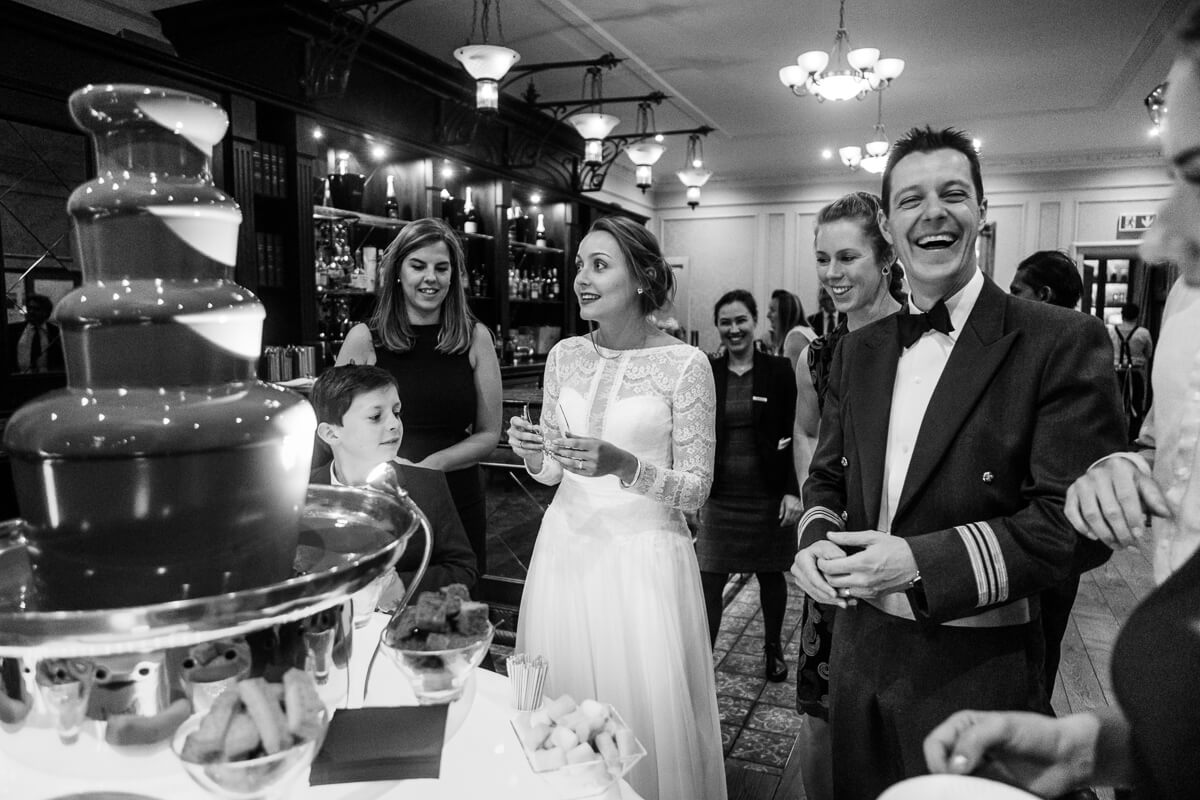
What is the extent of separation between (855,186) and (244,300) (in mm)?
11349

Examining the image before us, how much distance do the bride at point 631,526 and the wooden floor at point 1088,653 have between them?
1.78ft

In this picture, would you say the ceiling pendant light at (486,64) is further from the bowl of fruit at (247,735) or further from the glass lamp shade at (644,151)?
the bowl of fruit at (247,735)

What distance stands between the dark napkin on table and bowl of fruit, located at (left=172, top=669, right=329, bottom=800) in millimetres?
275

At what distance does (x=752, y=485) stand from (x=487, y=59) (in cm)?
285

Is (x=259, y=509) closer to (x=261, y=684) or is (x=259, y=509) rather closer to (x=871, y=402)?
(x=261, y=684)

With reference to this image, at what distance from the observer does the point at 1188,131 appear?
1.88 feet

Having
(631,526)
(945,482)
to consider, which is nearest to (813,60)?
(631,526)

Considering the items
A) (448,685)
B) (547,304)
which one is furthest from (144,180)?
(547,304)

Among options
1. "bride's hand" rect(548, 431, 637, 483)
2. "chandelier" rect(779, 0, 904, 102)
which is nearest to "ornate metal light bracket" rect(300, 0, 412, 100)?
"chandelier" rect(779, 0, 904, 102)

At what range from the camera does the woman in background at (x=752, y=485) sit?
10.5 feet

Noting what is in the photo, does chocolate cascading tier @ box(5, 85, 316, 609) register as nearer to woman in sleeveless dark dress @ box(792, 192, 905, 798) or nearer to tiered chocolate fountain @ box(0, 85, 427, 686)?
tiered chocolate fountain @ box(0, 85, 427, 686)

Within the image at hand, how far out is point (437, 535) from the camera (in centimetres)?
196

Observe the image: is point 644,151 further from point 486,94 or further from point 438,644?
point 438,644

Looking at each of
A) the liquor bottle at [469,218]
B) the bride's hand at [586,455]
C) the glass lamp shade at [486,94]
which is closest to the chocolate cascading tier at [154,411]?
the bride's hand at [586,455]
